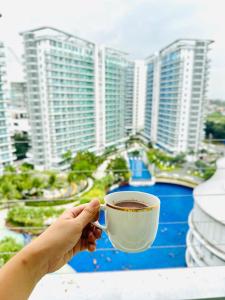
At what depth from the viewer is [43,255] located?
25 cm

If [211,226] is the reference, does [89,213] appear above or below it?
above

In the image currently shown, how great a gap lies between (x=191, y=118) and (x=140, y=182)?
9.59 feet

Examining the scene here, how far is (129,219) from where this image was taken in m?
0.28

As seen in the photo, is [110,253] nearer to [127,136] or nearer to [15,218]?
[15,218]

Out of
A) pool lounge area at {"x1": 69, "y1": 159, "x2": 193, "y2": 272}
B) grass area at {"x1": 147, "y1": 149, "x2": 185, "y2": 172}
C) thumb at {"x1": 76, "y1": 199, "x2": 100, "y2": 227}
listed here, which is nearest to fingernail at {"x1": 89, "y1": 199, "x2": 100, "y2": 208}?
thumb at {"x1": 76, "y1": 199, "x2": 100, "y2": 227}

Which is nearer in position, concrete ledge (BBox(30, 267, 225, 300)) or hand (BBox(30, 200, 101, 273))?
hand (BBox(30, 200, 101, 273))

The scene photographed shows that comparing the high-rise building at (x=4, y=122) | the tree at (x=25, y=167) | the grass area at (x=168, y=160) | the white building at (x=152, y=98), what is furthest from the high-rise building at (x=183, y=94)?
the high-rise building at (x=4, y=122)

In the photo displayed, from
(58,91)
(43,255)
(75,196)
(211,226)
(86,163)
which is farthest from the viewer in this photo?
(58,91)

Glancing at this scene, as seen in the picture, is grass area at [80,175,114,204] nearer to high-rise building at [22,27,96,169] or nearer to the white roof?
high-rise building at [22,27,96,169]

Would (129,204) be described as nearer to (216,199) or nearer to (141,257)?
(216,199)

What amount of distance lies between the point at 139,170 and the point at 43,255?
7.28 m

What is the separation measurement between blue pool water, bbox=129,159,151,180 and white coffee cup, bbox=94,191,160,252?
6.56 meters

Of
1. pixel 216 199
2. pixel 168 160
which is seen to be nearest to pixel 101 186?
pixel 168 160

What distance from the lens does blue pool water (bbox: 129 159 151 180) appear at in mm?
6961
